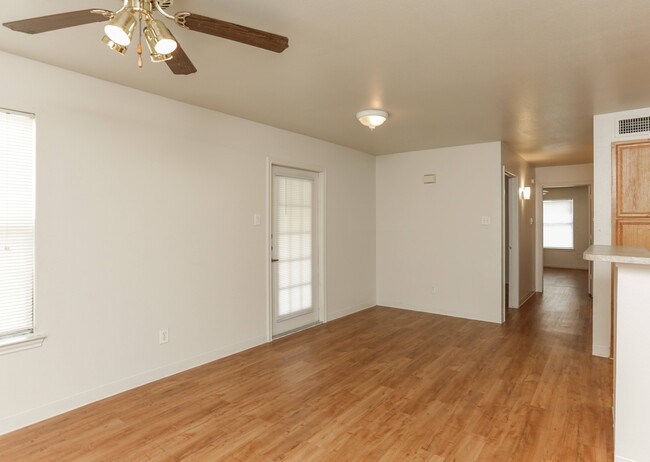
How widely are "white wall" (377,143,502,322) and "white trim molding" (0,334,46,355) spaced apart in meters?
4.66

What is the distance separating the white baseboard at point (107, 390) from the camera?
2501 mm

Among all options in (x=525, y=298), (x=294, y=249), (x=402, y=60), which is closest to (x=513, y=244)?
(x=525, y=298)

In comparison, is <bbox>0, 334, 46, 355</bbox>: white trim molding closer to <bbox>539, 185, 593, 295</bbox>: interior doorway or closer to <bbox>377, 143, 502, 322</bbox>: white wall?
<bbox>377, 143, 502, 322</bbox>: white wall

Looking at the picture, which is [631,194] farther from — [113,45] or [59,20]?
[59,20]

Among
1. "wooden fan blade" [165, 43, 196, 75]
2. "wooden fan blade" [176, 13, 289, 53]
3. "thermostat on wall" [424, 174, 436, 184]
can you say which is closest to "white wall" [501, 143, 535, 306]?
"thermostat on wall" [424, 174, 436, 184]

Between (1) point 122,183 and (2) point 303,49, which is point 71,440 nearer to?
(1) point 122,183

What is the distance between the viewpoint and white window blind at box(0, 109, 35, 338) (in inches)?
97.6

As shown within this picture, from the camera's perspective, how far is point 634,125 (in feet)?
12.0

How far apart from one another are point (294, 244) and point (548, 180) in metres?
5.79

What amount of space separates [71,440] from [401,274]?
4.65 meters

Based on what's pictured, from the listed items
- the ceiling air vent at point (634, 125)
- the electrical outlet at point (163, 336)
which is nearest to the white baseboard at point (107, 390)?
the electrical outlet at point (163, 336)

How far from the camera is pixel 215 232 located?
12.3ft

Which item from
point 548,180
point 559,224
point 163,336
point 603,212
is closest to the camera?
point 163,336

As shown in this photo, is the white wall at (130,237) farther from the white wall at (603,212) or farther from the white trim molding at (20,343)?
the white wall at (603,212)
